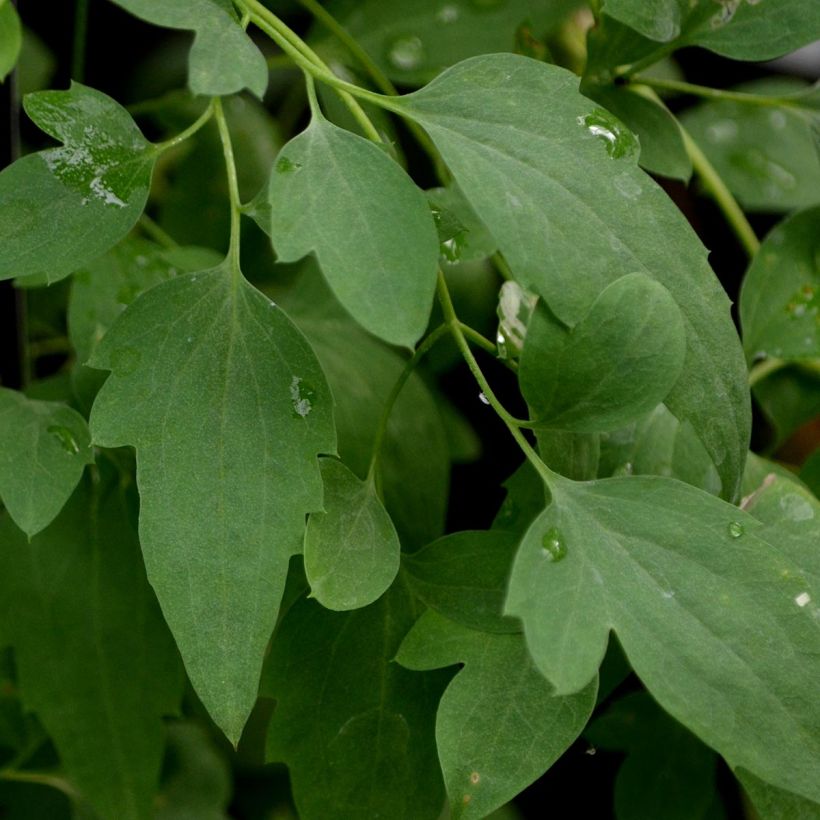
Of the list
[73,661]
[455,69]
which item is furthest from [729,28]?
[73,661]

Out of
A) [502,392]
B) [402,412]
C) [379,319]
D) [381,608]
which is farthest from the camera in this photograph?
[502,392]

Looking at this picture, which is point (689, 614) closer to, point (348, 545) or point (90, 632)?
point (348, 545)

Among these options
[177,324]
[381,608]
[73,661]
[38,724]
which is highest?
[177,324]

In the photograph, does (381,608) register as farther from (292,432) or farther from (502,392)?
→ (502,392)

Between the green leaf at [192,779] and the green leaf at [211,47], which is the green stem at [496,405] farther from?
the green leaf at [192,779]

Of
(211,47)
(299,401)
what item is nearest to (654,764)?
(299,401)

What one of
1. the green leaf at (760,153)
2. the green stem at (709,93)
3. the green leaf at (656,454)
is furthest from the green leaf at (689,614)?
the green leaf at (760,153)
